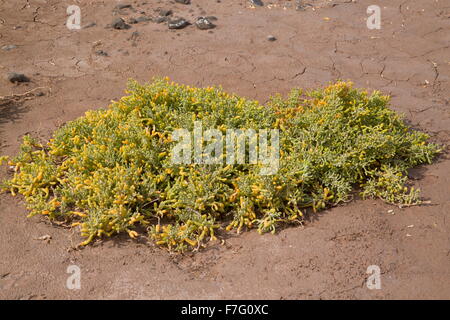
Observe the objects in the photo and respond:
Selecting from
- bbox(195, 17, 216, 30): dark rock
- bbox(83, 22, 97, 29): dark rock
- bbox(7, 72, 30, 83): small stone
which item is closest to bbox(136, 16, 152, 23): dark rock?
bbox(83, 22, 97, 29): dark rock

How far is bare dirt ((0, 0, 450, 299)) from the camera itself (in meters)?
3.11

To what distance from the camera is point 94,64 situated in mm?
6062

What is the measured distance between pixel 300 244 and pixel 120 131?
2.05 meters

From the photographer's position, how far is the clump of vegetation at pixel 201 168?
140 inches

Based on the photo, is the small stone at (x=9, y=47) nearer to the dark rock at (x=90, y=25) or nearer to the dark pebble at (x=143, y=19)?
the dark rock at (x=90, y=25)

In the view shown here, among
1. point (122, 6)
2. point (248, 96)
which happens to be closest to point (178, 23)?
point (122, 6)

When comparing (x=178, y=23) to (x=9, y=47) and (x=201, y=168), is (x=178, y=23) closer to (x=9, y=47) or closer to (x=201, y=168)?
(x=9, y=47)

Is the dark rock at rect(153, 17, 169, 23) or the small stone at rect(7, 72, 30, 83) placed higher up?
the dark rock at rect(153, 17, 169, 23)

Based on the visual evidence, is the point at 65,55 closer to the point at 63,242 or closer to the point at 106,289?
the point at 63,242

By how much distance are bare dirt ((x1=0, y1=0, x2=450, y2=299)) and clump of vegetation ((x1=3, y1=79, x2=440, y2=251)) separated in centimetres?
17

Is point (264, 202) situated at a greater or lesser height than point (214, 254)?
greater

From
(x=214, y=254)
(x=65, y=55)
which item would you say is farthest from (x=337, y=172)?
(x=65, y=55)

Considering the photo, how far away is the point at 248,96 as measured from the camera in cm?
540

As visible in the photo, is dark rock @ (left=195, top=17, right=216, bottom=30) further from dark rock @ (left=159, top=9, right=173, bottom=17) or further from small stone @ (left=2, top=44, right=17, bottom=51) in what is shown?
small stone @ (left=2, top=44, right=17, bottom=51)
